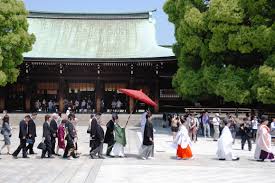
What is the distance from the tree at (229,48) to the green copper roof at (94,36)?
637 cm

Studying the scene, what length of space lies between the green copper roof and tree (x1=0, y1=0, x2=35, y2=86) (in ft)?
13.7

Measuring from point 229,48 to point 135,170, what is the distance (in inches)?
536

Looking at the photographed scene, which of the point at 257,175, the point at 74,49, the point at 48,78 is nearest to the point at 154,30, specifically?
the point at 74,49

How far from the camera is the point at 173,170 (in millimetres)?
12570

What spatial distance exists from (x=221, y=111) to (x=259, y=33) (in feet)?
A: 20.1

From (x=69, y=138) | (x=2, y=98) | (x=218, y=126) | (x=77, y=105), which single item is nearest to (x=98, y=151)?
(x=69, y=138)

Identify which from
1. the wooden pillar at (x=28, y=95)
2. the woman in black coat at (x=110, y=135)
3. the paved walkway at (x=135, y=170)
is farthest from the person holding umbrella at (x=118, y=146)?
the wooden pillar at (x=28, y=95)

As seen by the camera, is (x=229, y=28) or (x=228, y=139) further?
(x=229, y=28)

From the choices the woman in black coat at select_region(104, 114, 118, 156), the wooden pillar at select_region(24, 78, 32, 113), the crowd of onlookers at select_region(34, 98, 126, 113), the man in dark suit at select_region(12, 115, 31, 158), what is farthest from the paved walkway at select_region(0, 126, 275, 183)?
the crowd of onlookers at select_region(34, 98, 126, 113)

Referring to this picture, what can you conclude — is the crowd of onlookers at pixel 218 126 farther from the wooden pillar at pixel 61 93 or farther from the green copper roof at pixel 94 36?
the wooden pillar at pixel 61 93

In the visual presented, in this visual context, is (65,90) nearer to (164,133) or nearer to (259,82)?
(164,133)

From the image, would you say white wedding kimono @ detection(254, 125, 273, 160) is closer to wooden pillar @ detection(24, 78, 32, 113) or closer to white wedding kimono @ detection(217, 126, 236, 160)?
white wedding kimono @ detection(217, 126, 236, 160)

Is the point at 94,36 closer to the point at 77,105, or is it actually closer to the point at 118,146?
the point at 77,105

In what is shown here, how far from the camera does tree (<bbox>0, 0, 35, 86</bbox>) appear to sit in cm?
2750
